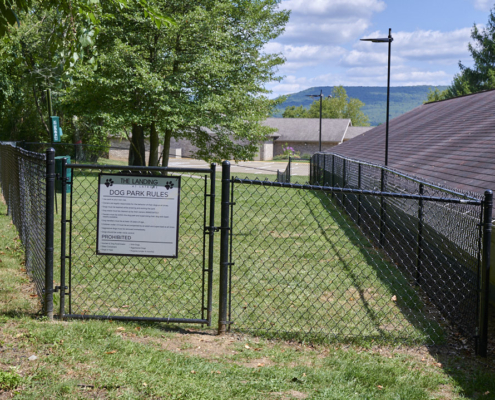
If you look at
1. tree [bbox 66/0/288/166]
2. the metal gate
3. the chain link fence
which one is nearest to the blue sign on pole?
tree [bbox 66/0/288/166]

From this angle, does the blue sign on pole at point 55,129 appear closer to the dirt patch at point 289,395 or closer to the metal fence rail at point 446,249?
the metal fence rail at point 446,249

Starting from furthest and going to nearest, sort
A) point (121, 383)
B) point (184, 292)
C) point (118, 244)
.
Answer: point (184, 292) → point (118, 244) → point (121, 383)

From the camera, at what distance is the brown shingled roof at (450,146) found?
816cm

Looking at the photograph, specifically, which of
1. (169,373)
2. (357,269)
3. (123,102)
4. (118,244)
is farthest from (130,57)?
(169,373)

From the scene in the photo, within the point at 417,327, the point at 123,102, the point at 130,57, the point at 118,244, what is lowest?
the point at 417,327

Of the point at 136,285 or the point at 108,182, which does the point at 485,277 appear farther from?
the point at 136,285

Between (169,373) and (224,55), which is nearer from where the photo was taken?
(169,373)

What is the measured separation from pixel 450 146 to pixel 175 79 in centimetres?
1057

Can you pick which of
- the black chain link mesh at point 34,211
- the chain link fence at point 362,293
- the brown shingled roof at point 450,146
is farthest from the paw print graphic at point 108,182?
the brown shingled roof at point 450,146

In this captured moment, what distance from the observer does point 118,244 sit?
4535 millimetres

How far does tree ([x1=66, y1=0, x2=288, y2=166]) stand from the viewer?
17734 millimetres

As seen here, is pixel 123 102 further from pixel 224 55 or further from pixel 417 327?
pixel 417 327

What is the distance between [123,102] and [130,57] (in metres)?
1.64

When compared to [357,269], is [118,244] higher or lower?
higher
